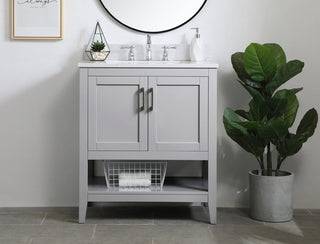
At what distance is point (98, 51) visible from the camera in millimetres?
3266

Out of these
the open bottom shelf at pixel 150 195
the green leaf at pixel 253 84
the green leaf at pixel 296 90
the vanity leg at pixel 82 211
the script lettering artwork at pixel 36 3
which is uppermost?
the script lettering artwork at pixel 36 3

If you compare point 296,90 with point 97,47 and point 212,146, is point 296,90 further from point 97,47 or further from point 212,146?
point 97,47

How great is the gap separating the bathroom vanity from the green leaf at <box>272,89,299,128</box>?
16.8 inches

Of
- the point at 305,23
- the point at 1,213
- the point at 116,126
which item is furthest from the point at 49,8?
the point at 305,23

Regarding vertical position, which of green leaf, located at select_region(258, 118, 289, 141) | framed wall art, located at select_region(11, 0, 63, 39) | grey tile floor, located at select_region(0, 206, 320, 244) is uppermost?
framed wall art, located at select_region(11, 0, 63, 39)

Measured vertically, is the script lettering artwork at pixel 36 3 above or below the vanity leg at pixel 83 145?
above

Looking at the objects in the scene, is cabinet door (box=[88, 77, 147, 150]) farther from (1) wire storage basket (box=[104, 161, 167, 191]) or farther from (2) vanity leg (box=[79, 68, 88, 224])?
(1) wire storage basket (box=[104, 161, 167, 191])

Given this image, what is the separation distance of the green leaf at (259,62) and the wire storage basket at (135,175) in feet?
2.52

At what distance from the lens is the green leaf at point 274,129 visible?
292cm

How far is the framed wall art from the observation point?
3.31 metres

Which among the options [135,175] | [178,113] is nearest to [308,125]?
[178,113]

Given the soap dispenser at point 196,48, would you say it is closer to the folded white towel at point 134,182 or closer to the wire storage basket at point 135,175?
the wire storage basket at point 135,175

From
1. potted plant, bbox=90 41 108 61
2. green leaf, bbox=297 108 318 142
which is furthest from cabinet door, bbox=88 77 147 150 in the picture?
green leaf, bbox=297 108 318 142

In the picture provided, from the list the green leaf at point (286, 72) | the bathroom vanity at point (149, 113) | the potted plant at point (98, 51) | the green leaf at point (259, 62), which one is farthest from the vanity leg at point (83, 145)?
the green leaf at point (286, 72)
